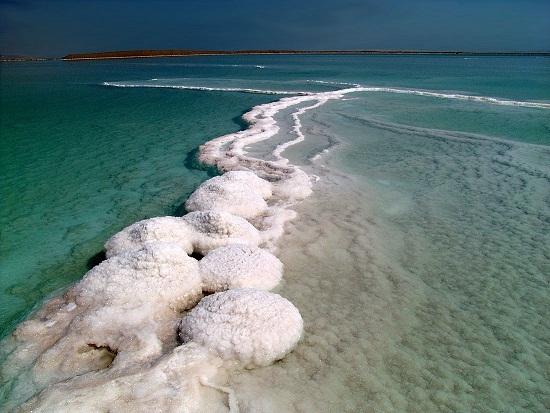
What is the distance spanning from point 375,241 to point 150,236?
264cm

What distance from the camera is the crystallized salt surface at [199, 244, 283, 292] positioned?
385 centimetres

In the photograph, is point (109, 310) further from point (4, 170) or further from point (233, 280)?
point (4, 170)

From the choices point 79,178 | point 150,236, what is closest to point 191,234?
point 150,236

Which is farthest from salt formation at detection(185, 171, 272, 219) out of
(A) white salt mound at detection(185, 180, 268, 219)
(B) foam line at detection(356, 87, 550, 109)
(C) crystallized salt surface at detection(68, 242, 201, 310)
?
(B) foam line at detection(356, 87, 550, 109)

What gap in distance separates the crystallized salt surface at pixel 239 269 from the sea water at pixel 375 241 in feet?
0.70

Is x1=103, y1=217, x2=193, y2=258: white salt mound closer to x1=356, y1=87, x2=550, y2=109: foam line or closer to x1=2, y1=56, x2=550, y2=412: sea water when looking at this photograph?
x1=2, y1=56, x2=550, y2=412: sea water

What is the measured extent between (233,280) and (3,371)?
1909 mm

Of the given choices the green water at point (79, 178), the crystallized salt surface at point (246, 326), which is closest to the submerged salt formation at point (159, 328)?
the crystallized salt surface at point (246, 326)

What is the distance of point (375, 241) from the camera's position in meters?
4.89

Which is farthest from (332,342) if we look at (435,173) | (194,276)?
(435,173)

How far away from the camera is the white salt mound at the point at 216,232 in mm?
4551

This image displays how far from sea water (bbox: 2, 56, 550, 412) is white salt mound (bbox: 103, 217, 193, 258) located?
491 mm

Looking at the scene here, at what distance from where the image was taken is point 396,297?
12.7 ft

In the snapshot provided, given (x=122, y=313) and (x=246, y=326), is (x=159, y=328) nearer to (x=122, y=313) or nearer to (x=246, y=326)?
(x=122, y=313)
